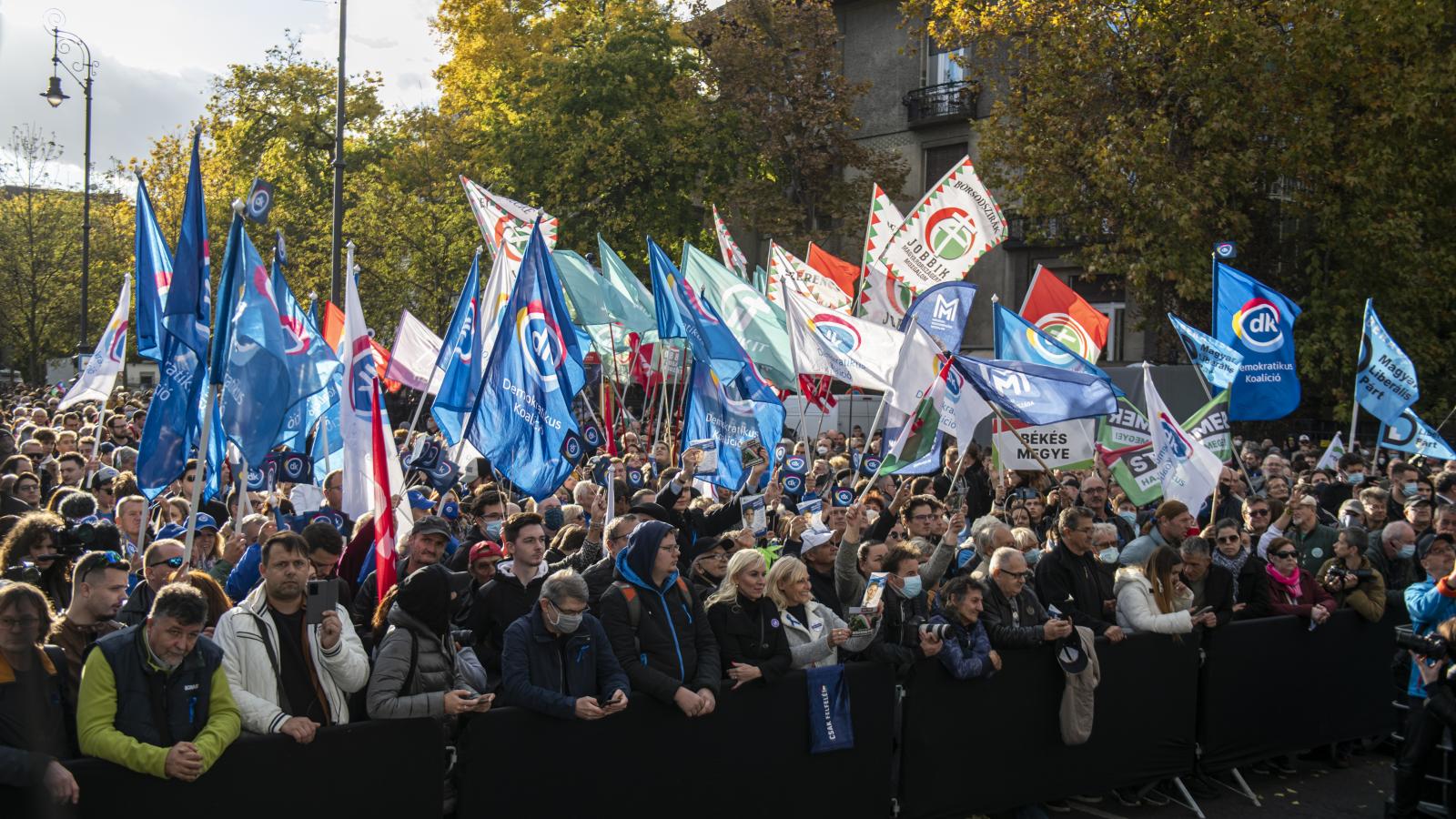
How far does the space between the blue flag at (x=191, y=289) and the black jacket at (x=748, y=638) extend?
161 inches

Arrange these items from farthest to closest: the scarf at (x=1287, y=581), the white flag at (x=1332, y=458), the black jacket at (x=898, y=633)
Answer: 1. the white flag at (x=1332, y=458)
2. the scarf at (x=1287, y=581)
3. the black jacket at (x=898, y=633)

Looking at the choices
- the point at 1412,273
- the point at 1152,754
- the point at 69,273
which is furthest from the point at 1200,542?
the point at 69,273

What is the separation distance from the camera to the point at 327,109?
41656 mm

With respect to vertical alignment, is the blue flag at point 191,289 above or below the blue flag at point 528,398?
above

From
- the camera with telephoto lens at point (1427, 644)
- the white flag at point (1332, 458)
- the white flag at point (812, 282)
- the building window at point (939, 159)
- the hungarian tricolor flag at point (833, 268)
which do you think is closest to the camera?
the camera with telephoto lens at point (1427, 644)

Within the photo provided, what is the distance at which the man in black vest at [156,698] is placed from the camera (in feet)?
15.9

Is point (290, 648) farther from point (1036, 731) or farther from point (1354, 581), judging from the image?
point (1354, 581)

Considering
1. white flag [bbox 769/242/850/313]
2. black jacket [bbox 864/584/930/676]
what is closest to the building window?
white flag [bbox 769/242/850/313]

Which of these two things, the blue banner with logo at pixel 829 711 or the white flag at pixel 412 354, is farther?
the white flag at pixel 412 354

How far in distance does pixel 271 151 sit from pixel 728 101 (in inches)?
596

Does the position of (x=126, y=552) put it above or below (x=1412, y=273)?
below

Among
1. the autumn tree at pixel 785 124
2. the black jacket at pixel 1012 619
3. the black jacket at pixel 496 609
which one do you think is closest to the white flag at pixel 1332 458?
the black jacket at pixel 1012 619

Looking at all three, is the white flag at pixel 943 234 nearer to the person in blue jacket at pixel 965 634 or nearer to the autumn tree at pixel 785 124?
the person in blue jacket at pixel 965 634

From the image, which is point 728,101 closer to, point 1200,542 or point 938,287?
point 938,287
